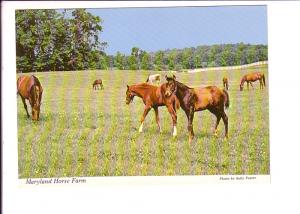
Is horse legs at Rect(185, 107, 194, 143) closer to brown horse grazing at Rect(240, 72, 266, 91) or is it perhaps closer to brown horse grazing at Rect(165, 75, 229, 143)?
brown horse grazing at Rect(165, 75, 229, 143)

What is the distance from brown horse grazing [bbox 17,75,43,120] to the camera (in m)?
2.75

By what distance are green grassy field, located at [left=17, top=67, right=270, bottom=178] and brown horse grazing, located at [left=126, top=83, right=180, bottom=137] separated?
0.02 metres

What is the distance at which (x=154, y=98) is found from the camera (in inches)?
109

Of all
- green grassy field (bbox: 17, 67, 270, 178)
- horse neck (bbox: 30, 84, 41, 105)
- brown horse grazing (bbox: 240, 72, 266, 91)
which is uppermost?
brown horse grazing (bbox: 240, 72, 266, 91)

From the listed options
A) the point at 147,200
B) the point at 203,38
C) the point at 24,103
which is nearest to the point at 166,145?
the point at 147,200

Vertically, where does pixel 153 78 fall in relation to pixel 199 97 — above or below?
above

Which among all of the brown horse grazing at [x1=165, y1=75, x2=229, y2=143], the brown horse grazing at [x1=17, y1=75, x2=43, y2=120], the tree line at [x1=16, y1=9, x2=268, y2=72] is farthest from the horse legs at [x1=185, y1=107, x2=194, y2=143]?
the brown horse grazing at [x1=17, y1=75, x2=43, y2=120]

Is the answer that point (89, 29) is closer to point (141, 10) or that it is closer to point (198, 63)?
point (141, 10)

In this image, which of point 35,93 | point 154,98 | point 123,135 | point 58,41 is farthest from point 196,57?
point 35,93

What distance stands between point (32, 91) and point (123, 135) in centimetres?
52

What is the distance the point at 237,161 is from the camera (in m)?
2.73

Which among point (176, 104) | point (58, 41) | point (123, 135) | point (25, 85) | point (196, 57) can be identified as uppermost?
point (58, 41)

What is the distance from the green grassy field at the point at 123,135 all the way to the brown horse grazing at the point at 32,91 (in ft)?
0.09

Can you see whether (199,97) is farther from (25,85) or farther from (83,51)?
(25,85)
